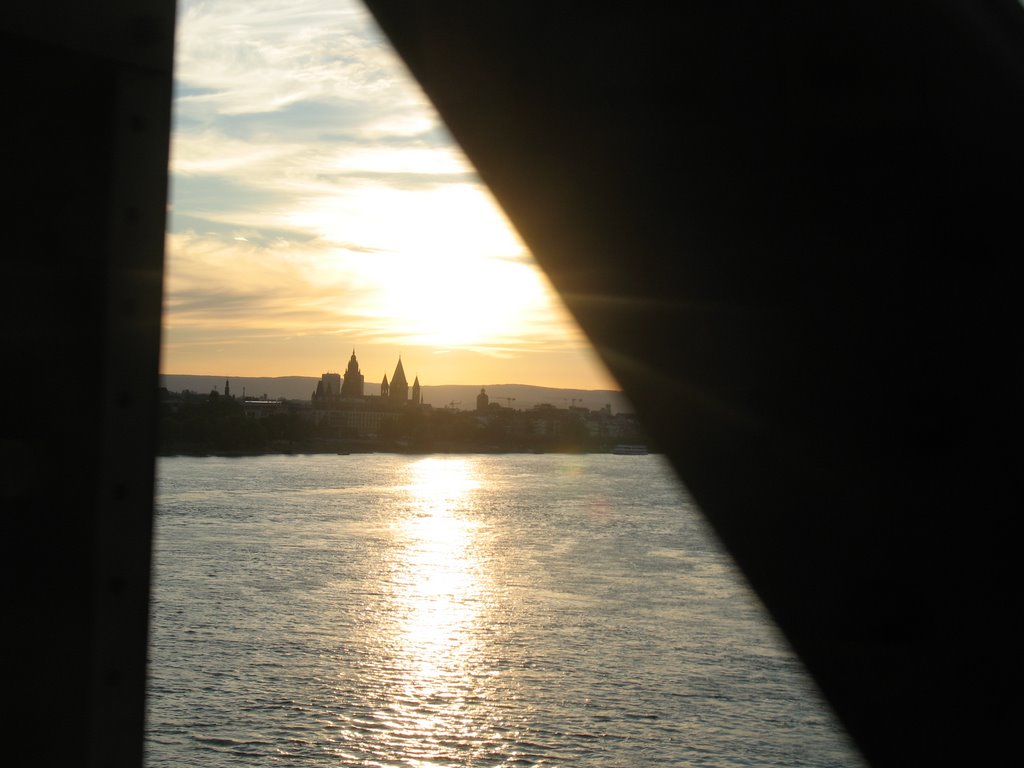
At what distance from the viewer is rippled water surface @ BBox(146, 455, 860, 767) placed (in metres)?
11.4

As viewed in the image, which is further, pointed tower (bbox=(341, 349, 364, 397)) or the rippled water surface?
pointed tower (bbox=(341, 349, 364, 397))

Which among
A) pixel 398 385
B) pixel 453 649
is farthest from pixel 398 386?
pixel 453 649

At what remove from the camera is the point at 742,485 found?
59 centimetres

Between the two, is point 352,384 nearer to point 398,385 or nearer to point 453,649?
point 398,385

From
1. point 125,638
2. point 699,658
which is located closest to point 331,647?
point 699,658

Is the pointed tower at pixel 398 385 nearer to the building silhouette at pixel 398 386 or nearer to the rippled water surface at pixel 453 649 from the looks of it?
the building silhouette at pixel 398 386

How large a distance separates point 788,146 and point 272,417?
130 feet

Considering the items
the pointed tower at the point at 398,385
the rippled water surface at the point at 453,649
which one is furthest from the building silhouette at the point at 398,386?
the rippled water surface at the point at 453,649

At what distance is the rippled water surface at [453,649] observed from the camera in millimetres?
11391

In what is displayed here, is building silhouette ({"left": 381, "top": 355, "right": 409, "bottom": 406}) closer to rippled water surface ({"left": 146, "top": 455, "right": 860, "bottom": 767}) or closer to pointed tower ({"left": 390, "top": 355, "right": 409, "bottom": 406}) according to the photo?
pointed tower ({"left": 390, "top": 355, "right": 409, "bottom": 406})

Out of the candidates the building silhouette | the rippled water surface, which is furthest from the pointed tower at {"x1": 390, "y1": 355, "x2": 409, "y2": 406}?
the rippled water surface

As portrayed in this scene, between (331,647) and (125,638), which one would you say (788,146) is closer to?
(125,638)

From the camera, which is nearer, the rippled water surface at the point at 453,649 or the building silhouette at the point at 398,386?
the rippled water surface at the point at 453,649

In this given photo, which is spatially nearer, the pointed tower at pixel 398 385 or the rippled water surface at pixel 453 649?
the rippled water surface at pixel 453 649
